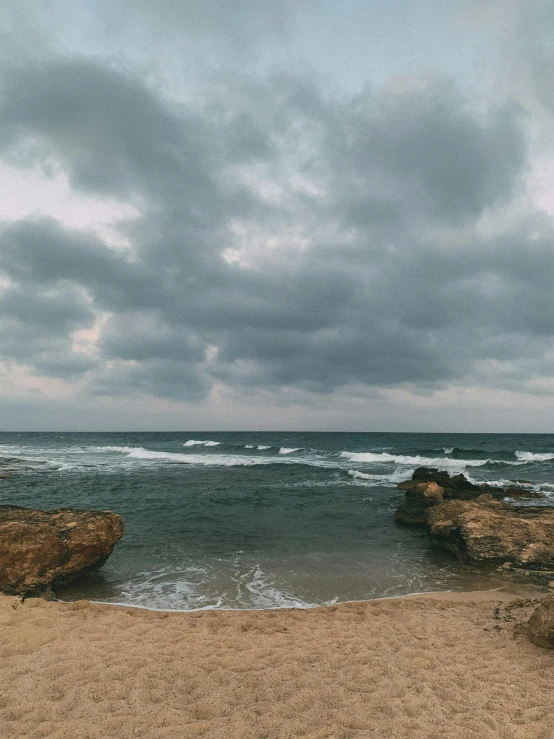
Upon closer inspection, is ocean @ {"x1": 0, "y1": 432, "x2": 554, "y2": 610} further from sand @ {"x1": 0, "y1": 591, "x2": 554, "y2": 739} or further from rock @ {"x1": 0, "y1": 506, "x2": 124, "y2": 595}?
sand @ {"x1": 0, "y1": 591, "x2": 554, "y2": 739}

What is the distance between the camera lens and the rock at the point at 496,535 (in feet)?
33.5

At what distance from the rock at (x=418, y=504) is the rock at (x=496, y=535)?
2.45 metres

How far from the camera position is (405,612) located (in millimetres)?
7598

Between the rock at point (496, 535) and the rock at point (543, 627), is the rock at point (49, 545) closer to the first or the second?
the rock at point (543, 627)

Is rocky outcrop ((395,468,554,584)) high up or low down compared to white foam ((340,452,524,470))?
up

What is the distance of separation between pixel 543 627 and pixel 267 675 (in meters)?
4.07

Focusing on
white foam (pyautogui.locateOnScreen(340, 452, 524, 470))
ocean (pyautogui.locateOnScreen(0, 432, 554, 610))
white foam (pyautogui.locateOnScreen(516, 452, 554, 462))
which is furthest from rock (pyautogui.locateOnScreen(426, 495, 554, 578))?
white foam (pyautogui.locateOnScreen(516, 452, 554, 462))

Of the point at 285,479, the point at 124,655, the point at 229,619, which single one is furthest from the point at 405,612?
the point at 285,479

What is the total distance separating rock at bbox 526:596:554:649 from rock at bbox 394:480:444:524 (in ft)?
32.6

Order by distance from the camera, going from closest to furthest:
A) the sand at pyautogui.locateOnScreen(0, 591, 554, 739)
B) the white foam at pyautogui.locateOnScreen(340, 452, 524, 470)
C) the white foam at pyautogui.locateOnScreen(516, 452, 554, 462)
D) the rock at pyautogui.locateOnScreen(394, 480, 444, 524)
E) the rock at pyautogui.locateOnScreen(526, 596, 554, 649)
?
the sand at pyautogui.locateOnScreen(0, 591, 554, 739) < the rock at pyautogui.locateOnScreen(526, 596, 554, 649) < the rock at pyautogui.locateOnScreen(394, 480, 444, 524) < the white foam at pyautogui.locateOnScreen(340, 452, 524, 470) < the white foam at pyautogui.locateOnScreen(516, 452, 554, 462)

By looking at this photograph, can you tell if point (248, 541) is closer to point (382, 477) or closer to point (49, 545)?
point (49, 545)

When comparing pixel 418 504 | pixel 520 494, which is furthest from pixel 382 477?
A: pixel 418 504

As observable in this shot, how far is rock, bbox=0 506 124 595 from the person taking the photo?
8.05m

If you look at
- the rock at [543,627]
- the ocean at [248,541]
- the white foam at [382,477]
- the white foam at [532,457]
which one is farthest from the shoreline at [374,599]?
the white foam at [532,457]
